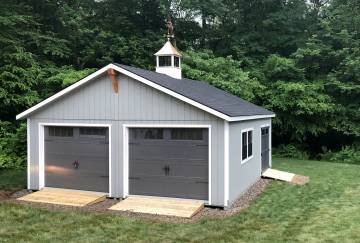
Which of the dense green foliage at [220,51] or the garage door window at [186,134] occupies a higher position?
the dense green foliage at [220,51]

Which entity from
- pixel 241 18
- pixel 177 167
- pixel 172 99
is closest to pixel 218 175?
pixel 177 167

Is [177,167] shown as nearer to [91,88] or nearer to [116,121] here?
[116,121]

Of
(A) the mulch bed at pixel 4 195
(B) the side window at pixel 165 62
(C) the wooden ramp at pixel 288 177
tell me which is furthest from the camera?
(B) the side window at pixel 165 62

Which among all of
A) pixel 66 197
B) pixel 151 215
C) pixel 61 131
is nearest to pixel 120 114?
pixel 61 131

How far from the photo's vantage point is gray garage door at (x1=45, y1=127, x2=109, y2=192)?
36.2 feet

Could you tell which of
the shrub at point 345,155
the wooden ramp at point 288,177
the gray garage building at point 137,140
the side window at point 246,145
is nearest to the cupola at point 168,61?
the gray garage building at point 137,140

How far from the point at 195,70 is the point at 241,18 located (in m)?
10.2

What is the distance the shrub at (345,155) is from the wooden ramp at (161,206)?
507 inches

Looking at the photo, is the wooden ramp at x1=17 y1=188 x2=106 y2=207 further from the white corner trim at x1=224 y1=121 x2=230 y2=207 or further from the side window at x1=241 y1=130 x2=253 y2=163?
the side window at x1=241 y1=130 x2=253 y2=163

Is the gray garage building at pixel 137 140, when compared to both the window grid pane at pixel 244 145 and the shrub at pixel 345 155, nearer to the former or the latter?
the window grid pane at pixel 244 145

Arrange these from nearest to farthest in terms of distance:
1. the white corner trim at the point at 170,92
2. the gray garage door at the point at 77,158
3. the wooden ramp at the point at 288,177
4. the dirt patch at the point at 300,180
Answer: the white corner trim at the point at 170,92
the gray garage door at the point at 77,158
the dirt patch at the point at 300,180
the wooden ramp at the point at 288,177

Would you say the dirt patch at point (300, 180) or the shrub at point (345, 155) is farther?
the shrub at point (345, 155)

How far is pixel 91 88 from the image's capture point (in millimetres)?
10992

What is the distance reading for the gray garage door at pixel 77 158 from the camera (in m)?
11.0
